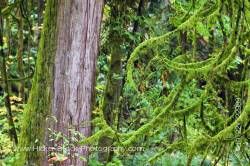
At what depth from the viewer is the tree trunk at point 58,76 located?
15.2ft

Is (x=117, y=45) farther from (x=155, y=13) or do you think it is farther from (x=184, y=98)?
(x=184, y=98)

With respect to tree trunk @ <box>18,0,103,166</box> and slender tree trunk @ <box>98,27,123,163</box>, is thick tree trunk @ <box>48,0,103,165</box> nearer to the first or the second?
tree trunk @ <box>18,0,103,166</box>

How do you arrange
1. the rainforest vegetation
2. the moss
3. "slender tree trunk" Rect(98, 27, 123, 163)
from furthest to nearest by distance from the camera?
"slender tree trunk" Rect(98, 27, 123, 163)
the moss
the rainforest vegetation

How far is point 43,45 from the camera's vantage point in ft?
15.4

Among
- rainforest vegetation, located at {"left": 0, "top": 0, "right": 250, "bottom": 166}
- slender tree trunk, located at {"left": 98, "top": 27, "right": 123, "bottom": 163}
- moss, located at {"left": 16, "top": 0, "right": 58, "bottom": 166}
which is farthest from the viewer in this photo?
slender tree trunk, located at {"left": 98, "top": 27, "right": 123, "bottom": 163}

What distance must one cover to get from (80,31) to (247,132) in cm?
220

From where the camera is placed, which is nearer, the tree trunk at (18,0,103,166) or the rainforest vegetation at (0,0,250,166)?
the rainforest vegetation at (0,0,250,166)

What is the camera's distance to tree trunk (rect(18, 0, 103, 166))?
4621mm

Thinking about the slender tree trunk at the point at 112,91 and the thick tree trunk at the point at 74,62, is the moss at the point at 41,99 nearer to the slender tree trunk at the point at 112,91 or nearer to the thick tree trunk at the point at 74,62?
the thick tree trunk at the point at 74,62

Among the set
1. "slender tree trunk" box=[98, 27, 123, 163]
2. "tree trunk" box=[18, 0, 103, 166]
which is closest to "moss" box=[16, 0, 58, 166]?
"tree trunk" box=[18, 0, 103, 166]

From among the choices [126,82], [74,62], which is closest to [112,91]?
[126,82]

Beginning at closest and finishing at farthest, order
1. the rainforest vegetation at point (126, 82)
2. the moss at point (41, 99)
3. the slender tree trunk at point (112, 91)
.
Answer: the rainforest vegetation at point (126, 82) → the moss at point (41, 99) → the slender tree trunk at point (112, 91)

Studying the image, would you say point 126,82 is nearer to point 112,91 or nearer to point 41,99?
point 41,99

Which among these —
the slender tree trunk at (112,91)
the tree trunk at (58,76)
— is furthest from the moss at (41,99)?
the slender tree trunk at (112,91)
